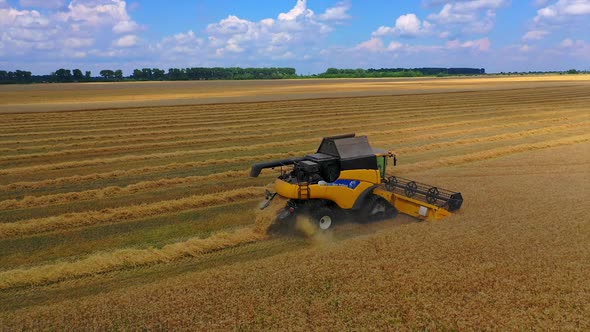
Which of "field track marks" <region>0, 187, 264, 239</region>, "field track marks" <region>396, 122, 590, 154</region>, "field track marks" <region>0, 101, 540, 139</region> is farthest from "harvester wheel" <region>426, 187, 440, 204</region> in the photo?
"field track marks" <region>0, 101, 540, 139</region>

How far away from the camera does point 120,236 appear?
11984mm

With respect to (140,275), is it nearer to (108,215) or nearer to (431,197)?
(108,215)

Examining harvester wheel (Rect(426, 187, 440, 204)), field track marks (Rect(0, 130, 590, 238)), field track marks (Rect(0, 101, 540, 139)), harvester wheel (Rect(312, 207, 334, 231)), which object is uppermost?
field track marks (Rect(0, 101, 540, 139))

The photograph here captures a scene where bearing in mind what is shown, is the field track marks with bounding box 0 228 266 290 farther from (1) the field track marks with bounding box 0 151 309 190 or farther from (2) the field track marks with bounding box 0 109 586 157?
(2) the field track marks with bounding box 0 109 586 157

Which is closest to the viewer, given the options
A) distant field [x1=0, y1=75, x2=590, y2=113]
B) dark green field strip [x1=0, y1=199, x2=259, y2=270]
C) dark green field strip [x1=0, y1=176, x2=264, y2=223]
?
dark green field strip [x1=0, y1=199, x2=259, y2=270]

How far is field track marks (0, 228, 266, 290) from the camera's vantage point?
31.1ft

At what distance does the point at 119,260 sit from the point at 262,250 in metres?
3.34

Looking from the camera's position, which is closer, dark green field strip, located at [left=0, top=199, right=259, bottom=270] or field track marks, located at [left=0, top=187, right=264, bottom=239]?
dark green field strip, located at [left=0, top=199, right=259, bottom=270]

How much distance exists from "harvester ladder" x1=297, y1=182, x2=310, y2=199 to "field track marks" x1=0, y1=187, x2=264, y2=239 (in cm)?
458

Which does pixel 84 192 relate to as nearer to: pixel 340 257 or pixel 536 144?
pixel 340 257

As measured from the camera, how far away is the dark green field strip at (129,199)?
1391 cm

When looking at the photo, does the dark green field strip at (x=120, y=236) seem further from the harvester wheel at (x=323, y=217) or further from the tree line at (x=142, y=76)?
the tree line at (x=142, y=76)

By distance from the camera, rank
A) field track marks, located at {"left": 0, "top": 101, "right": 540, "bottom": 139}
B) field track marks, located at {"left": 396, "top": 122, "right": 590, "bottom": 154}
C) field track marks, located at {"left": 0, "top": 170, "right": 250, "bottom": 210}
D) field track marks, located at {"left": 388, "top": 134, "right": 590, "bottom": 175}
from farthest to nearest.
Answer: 1. field track marks, located at {"left": 0, "top": 101, "right": 540, "bottom": 139}
2. field track marks, located at {"left": 396, "top": 122, "right": 590, "bottom": 154}
3. field track marks, located at {"left": 388, "top": 134, "right": 590, "bottom": 175}
4. field track marks, located at {"left": 0, "top": 170, "right": 250, "bottom": 210}

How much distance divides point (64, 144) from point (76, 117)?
14.0m
